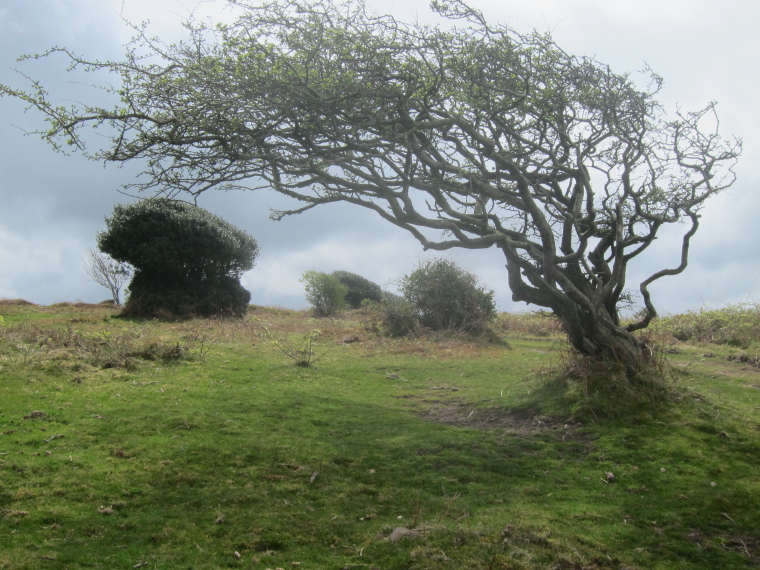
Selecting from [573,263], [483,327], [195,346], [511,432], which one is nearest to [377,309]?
[483,327]

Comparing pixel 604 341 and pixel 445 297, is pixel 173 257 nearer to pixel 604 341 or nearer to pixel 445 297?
pixel 445 297

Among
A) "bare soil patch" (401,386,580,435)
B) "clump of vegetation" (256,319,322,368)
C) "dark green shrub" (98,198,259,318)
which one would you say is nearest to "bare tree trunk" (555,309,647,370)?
"bare soil patch" (401,386,580,435)

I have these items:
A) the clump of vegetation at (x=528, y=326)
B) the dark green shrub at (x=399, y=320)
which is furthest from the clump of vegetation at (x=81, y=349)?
Result: the clump of vegetation at (x=528, y=326)

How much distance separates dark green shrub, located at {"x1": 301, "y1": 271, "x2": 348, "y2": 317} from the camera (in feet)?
92.0

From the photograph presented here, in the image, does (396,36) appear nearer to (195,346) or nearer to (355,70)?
(355,70)

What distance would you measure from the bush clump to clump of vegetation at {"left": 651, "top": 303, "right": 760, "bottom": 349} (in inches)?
223

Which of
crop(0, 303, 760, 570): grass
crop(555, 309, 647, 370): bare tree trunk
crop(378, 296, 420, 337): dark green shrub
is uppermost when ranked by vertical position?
crop(378, 296, 420, 337): dark green shrub

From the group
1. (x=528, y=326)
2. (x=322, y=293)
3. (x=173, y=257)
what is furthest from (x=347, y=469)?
(x=322, y=293)

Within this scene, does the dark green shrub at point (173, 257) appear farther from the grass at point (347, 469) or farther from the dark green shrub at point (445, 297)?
the grass at point (347, 469)

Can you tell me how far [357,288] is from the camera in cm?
3600

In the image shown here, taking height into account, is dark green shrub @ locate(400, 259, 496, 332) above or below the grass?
above

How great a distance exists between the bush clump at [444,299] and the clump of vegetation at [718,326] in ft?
18.5

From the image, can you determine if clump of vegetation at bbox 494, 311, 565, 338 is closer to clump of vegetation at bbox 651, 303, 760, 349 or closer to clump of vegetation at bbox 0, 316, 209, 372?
clump of vegetation at bbox 651, 303, 760, 349

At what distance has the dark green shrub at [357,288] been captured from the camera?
3556 centimetres
